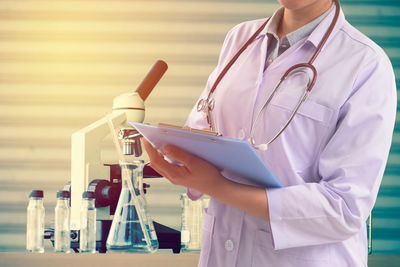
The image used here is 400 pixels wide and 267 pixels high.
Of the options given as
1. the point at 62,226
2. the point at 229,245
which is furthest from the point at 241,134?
the point at 62,226

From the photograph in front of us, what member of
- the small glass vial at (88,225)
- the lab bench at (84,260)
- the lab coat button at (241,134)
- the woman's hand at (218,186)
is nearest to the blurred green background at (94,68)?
the small glass vial at (88,225)

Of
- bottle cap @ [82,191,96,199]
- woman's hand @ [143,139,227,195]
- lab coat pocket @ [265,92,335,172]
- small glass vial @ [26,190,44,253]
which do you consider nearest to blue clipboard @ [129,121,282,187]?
woman's hand @ [143,139,227,195]

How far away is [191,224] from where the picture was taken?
1736 millimetres

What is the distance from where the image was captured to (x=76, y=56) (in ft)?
9.89

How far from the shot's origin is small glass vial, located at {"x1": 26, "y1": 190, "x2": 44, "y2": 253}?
1634 millimetres

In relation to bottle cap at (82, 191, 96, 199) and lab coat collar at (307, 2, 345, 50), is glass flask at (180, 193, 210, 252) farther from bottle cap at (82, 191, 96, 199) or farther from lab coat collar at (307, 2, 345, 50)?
lab coat collar at (307, 2, 345, 50)

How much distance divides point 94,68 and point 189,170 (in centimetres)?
212

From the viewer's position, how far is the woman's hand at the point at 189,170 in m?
1.00

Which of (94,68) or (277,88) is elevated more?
(94,68)

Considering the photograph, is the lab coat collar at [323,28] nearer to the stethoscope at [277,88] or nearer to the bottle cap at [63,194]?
the stethoscope at [277,88]

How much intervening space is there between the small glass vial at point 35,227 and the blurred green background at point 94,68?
1.29 m

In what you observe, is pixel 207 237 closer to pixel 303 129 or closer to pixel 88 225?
pixel 303 129

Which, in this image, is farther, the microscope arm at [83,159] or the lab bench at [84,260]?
the microscope arm at [83,159]

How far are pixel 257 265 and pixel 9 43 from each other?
8.03 ft
